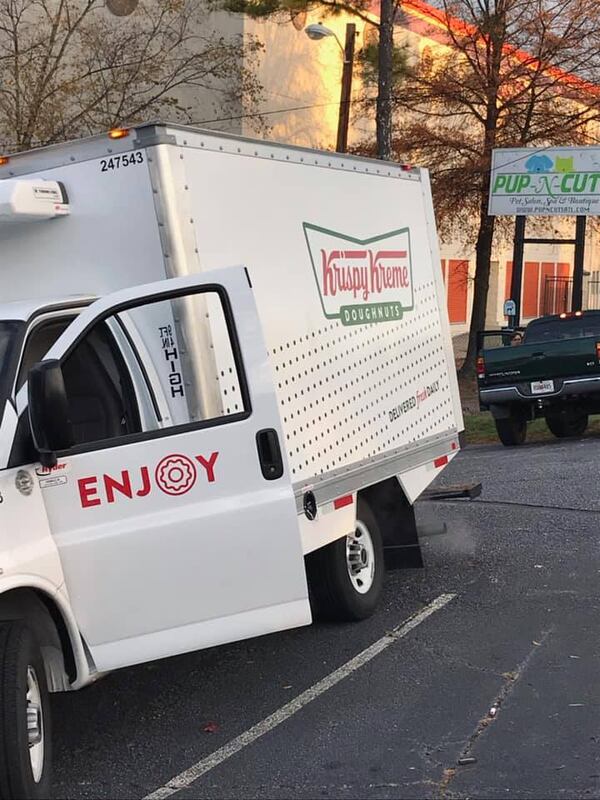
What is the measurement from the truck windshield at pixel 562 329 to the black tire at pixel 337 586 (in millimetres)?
8872

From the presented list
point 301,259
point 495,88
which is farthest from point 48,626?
point 495,88

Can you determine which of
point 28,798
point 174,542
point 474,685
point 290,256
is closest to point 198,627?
point 174,542

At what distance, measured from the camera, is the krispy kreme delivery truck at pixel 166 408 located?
13.6ft

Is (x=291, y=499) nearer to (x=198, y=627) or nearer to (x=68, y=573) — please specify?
(x=198, y=627)

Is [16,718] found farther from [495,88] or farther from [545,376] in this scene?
[495,88]

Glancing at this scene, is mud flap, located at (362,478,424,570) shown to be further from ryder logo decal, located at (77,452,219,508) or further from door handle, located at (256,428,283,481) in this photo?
ryder logo decal, located at (77,452,219,508)

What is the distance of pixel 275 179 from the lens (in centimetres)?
580

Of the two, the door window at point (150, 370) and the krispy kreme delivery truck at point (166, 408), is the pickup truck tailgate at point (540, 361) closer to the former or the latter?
the krispy kreme delivery truck at point (166, 408)

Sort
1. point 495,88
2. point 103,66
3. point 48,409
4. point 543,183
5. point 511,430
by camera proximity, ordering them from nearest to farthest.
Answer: point 48,409 < point 511,430 < point 103,66 < point 543,183 < point 495,88

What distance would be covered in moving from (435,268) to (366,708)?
374cm

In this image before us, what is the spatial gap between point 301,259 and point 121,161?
4.34 feet

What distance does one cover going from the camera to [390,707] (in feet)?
16.5

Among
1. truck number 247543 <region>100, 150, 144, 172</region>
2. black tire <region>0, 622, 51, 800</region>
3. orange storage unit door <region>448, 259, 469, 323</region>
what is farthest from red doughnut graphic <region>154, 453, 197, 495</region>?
orange storage unit door <region>448, 259, 469, 323</region>

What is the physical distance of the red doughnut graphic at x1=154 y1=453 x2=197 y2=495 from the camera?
436 cm
